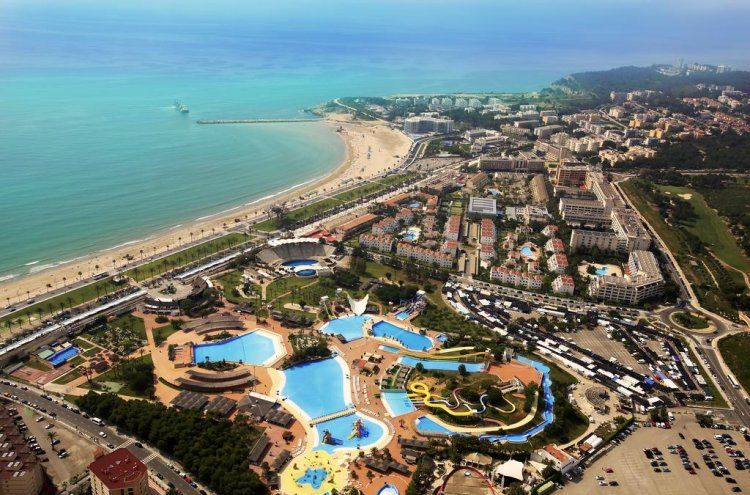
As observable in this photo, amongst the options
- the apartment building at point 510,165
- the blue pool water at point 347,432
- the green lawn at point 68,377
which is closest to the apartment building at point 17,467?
the green lawn at point 68,377

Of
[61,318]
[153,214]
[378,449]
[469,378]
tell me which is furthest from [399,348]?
[153,214]

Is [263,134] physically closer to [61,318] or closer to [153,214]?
[153,214]

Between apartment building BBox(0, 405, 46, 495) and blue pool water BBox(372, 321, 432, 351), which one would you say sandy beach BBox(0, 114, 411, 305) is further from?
blue pool water BBox(372, 321, 432, 351)

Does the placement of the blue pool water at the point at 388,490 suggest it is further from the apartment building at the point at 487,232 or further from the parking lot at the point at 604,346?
the apartment building at the point at 487,232

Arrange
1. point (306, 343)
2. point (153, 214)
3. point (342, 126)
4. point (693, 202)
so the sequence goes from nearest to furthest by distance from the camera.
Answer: point (306, 343) < point (153, 214) < point (693, 202) < point (342, 126)

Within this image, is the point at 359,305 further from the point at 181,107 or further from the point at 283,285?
the point at 181,107

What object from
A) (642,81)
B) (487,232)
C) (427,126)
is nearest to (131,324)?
(487,232)
